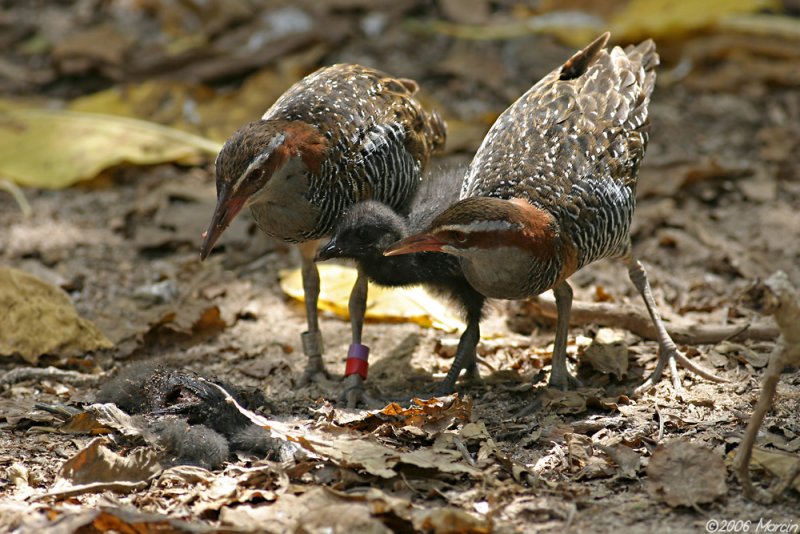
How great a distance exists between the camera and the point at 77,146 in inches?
362

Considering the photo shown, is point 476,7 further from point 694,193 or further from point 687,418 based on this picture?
point 687,418

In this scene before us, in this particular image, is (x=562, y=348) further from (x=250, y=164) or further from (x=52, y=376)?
(x=52, y=376)

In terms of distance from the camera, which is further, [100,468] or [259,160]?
[259,160]

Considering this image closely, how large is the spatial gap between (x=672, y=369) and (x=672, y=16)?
5.30 metres

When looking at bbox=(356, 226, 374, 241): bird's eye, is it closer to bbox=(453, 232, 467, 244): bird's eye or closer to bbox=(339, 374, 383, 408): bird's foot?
bbox=(453, 232, 467, 244): bird's eye

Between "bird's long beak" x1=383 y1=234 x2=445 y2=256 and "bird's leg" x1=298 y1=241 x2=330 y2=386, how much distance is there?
47.7 inches

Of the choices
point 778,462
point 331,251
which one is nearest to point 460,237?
point 331,251

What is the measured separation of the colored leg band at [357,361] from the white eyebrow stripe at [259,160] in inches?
53.0

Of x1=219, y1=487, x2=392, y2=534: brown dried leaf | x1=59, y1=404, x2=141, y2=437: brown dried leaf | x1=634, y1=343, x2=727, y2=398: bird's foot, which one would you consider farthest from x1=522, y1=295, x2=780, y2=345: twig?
x1=59, y1=404, x2=141, y2=437: brown dried leaf

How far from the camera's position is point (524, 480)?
15.7ft

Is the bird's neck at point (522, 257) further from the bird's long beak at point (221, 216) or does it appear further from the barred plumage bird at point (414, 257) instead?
the bird's long beak at point (221, 216)
